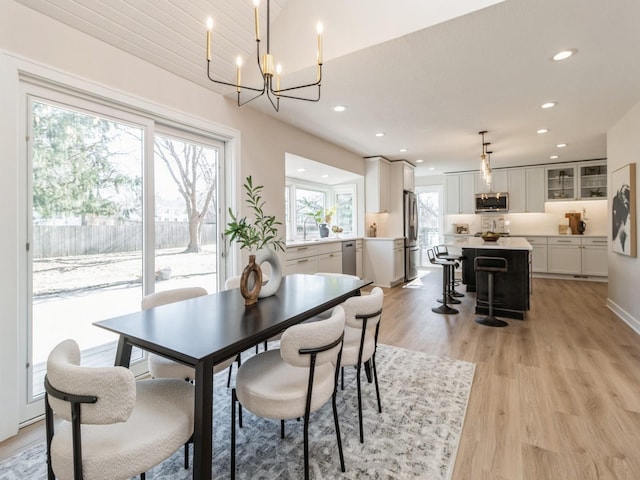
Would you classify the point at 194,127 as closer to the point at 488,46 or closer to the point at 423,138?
the point at 488,46

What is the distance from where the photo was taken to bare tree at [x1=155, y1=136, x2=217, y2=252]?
2.85m

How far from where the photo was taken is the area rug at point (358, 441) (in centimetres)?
155

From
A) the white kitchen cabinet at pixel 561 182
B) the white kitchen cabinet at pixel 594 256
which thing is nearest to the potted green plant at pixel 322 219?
the white kitchen cabinet at pixel 561 182

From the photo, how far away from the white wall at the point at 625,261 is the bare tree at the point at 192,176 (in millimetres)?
4739

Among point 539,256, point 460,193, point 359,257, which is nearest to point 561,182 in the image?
point 539,256

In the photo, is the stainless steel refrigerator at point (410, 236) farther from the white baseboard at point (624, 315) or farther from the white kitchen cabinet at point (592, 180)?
the white kitchen cabinet at point (592, 180)

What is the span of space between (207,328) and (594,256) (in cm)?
801

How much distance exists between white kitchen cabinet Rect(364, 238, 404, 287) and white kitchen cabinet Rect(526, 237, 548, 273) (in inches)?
130

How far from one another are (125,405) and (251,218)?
2624mm

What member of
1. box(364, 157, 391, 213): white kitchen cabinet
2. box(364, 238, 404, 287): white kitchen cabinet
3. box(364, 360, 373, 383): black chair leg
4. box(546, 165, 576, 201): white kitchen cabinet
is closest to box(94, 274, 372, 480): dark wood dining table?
box(364, 360, 373, 383): black chair leg

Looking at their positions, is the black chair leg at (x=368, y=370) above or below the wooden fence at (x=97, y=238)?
below

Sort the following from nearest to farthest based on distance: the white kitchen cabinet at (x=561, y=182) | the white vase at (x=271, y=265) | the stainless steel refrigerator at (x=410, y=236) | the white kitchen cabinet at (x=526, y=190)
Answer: the white vase at (x=271, y=265) < the stainless steel refrigerator at (x=410, y=236) < the white kitchen cabinet at (x=561, y=182) < the white kitchen cabinet at (x=526, y=190)

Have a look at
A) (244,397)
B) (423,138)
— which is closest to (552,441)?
(244,397)

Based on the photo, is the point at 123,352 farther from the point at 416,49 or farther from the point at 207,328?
the point at 416,49
